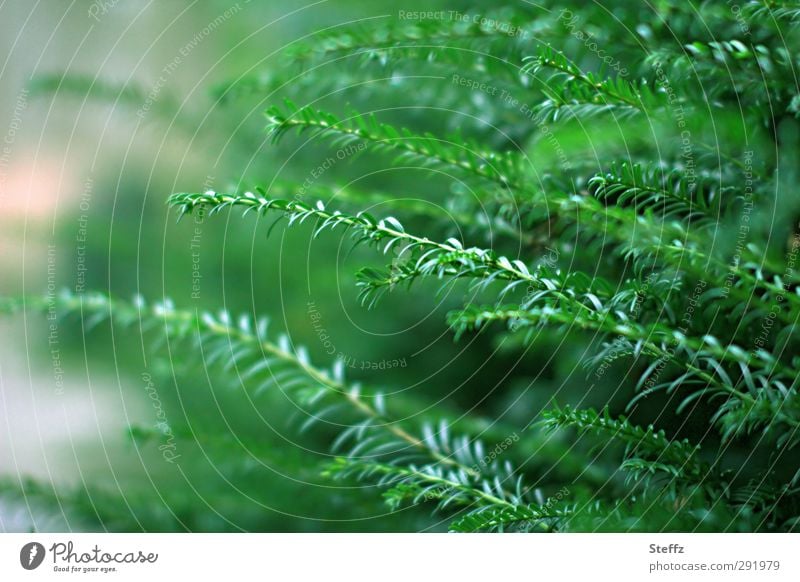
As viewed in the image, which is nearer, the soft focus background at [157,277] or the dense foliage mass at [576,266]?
the dense foliage mass at [576,266]

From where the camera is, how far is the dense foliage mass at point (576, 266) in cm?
33

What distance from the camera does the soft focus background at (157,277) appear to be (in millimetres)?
456

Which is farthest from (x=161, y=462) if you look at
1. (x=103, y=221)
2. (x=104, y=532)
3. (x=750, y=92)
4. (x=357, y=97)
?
(x=750, y=92)

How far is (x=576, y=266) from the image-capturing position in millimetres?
431
